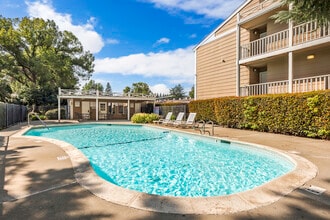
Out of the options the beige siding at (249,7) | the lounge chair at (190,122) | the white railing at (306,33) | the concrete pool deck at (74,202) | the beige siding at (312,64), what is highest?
the beige siding at (249,7)

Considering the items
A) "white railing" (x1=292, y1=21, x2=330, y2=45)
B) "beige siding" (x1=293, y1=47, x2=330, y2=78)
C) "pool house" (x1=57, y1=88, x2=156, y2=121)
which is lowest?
"pool house" (x1=57, y1=88, x2=156, y2=121)

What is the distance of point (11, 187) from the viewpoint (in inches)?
133

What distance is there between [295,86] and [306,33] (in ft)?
9.58

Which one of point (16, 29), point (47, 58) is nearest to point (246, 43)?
point (47, 58)

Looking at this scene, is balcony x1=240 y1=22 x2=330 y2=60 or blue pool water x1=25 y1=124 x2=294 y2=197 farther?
balcony x1=240 y1=22 x2=330 y2=60

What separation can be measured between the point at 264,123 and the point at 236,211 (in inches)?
367

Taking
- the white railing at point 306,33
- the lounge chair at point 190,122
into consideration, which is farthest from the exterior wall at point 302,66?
the lounge chair at point 190,122

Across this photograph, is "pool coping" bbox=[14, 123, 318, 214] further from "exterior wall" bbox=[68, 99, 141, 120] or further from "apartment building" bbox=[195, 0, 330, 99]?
"exterior wall" bbox=[68, 99, 141, 120]

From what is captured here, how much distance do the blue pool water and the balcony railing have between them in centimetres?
613

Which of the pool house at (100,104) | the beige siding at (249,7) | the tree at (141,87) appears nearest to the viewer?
the beige siding at (249,7)

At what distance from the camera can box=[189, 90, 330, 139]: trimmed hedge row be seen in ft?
27.0

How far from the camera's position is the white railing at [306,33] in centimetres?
976

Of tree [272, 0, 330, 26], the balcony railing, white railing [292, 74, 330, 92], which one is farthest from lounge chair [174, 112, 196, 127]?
tree [272, 0, 330, 26]

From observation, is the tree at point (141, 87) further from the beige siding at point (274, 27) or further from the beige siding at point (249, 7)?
the beige siding at point (274, 27)
